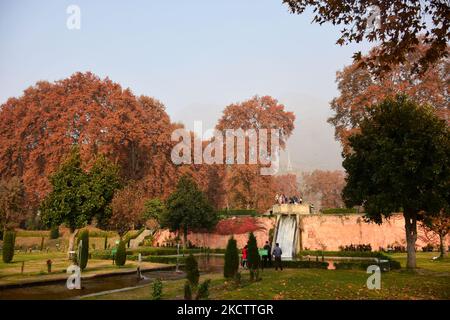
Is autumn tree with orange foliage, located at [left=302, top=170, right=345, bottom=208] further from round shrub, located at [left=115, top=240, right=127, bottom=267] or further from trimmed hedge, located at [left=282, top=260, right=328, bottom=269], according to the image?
round shrub, located at [left=115, top=240, right=127, bottom=267]

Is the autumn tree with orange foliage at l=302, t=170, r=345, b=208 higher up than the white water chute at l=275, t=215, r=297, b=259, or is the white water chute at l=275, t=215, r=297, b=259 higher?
the autumn tree with orange foliage at l=302, t=170, r=345, b=208

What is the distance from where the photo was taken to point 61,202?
32.1 m

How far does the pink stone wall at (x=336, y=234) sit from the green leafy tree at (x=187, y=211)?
3364mm

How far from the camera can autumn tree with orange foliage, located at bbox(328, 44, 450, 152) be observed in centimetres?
4272

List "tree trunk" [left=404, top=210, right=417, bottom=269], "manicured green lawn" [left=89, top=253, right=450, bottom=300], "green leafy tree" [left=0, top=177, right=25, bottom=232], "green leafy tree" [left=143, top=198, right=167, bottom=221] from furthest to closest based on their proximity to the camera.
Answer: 1. "green leafy tree" [left=143, top=198, right=167, bottom=221]
2. "green leafy tree" [left=0, top=177, right=25, bottom=232]
3. "tree trunk" [left=404, top=210, right=417, bottom=269]
4. "manicured green lawn" [left=89, top=253, right=450, bottom=300]

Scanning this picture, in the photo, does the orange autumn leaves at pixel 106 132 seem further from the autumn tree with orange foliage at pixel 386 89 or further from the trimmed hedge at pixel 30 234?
the autumn tree with orange foliage at pixel 386 89

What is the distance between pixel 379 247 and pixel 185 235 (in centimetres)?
1994

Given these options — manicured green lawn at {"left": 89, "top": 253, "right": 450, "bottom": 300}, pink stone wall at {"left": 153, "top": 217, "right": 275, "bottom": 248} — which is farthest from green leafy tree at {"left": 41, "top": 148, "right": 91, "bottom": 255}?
manicured green lawn at {"left": 89, "top": 253, "right": 450, "bottom": 300}

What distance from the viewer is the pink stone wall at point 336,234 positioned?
4178cm

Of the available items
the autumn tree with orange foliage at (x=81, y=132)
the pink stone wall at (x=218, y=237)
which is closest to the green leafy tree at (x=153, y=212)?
the pink stone wall at (x=218, y=237)

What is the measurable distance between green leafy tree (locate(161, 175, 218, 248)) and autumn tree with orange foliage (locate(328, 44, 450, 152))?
1619cm

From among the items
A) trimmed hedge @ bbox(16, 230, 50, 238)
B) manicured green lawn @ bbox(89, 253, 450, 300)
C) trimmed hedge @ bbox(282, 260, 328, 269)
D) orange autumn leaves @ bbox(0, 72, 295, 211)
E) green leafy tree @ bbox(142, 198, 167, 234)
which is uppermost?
orange autumn leaves @ bbox(0, 72, 295, 211)

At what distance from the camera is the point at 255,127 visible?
5641 centimetres
